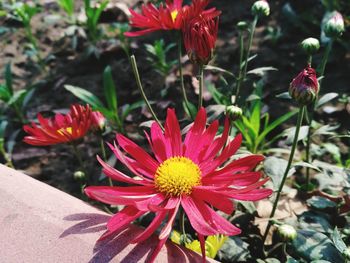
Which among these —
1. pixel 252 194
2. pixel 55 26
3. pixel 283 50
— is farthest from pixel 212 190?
pixel 55 26

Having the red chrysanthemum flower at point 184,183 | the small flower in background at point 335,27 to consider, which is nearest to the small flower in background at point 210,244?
the red chrysanthemum flower at point 184,183

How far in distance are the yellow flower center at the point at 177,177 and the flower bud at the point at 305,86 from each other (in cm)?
27

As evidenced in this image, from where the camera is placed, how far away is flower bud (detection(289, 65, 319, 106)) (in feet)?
3.16

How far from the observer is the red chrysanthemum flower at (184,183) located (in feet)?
2.78

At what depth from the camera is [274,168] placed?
4.07 ft

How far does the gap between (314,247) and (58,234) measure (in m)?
Result: 0.60

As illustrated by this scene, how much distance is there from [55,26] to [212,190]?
2.14 meters

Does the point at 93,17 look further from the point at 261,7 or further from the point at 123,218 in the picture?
the point at 123,218

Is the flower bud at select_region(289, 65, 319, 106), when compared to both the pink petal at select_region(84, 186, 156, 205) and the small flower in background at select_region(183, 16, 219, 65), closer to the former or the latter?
the small flower in background at select_region(183, 16, 219, 65)

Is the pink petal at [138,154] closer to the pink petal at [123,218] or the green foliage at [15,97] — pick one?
the pink petal at [123,218]

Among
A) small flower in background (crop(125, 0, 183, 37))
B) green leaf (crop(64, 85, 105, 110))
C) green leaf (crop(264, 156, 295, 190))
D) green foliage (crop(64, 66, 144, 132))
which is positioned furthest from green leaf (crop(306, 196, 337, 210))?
green leaf (crop(64, 85, 105, 110))

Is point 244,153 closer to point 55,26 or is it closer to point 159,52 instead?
point 159,52

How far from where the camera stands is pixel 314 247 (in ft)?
3.58

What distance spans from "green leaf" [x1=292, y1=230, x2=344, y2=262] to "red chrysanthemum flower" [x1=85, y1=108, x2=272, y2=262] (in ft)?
0.82
